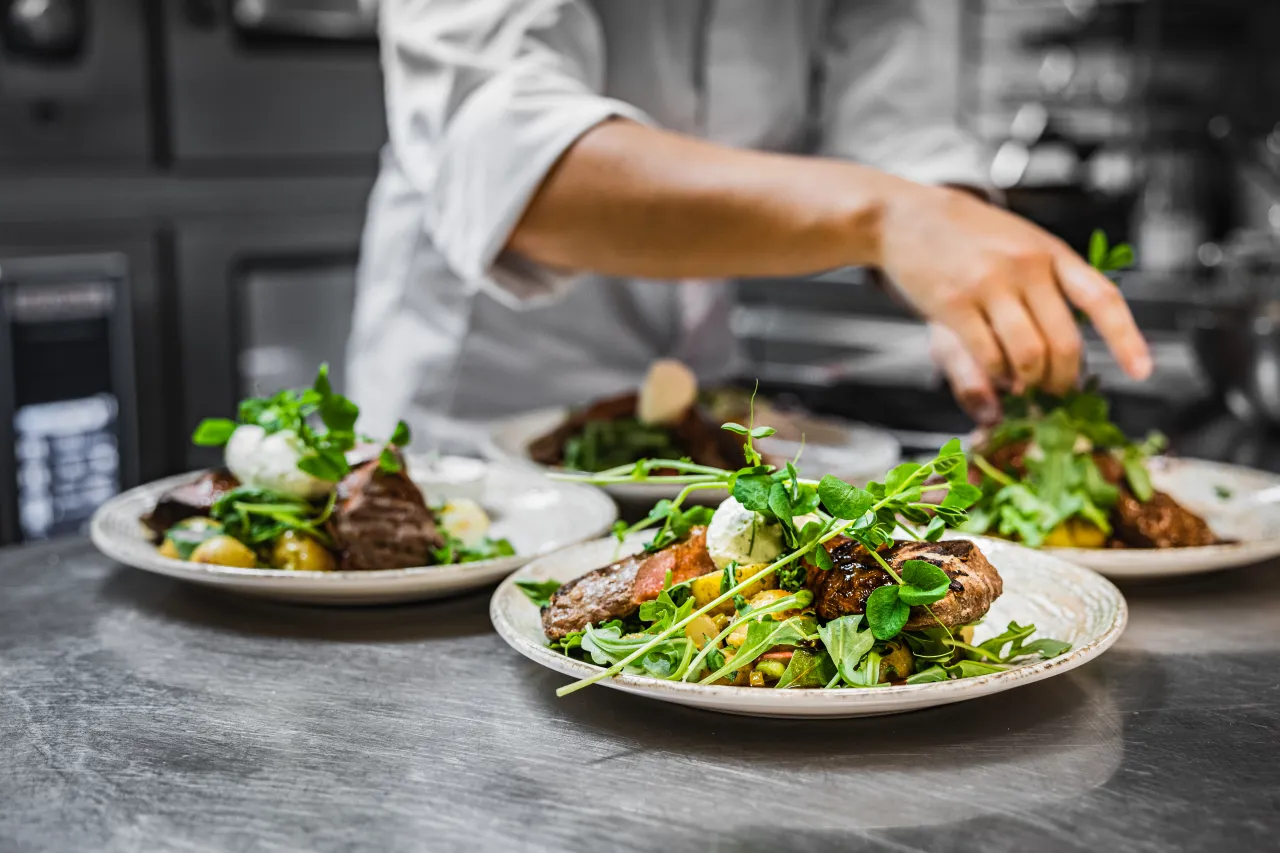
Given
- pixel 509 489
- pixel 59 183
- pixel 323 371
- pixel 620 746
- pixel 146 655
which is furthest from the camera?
pixel 59 183

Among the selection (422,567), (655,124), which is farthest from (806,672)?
(655,124)

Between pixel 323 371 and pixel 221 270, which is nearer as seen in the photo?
pixel 323 371

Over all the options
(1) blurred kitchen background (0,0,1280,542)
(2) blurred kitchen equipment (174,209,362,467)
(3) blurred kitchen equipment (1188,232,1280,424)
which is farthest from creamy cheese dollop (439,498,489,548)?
(2) blurred kitchen equipment (174,209,362,467)

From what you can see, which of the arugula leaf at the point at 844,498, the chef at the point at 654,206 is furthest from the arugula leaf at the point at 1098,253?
the arugula leaf at the point at 844,498

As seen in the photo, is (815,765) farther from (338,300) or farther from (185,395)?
(338,300)

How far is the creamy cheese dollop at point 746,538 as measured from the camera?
38.8 inches

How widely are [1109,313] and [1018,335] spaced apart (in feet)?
0.30

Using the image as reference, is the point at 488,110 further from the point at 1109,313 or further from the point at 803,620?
the point at 803,620

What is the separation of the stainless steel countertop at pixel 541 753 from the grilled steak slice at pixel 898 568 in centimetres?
9

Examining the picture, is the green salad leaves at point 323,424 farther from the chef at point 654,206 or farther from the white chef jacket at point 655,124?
the white chef jacket at point 655,124

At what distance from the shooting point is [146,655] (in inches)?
44.8

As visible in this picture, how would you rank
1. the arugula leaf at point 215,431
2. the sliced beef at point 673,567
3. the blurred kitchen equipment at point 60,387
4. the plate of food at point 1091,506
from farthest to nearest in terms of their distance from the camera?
the blurred kitchen equipment at point 60,387 → the arugula leaf at point 215,431 → the plate of food at point 1091,506 → the sliced beef at point 673,567

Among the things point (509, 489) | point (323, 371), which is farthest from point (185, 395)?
point (323, 371)

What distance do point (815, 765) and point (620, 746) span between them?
14 centimetres
